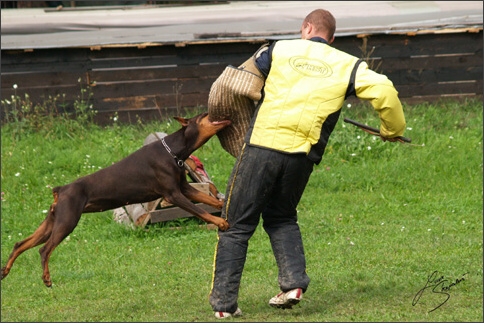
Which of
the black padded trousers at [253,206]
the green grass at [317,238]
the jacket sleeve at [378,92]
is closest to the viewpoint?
the jacket sleeve at [378,92]

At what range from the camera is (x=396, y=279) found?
6816 mm

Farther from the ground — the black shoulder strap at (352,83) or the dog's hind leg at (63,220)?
the black shoulder strap at (352,83)

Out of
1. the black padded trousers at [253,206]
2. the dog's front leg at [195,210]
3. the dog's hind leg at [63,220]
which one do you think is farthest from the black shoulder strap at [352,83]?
the dog's hind leg at [63,220]

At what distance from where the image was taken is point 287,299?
579 cm

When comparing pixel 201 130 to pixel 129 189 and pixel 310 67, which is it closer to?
pixel 129 189

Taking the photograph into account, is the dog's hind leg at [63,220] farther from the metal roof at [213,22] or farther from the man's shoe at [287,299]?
the metal roof at [213,22]

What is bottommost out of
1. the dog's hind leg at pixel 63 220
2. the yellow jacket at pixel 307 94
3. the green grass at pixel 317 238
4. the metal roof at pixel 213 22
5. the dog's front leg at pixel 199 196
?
the green grass at pixel 317 238

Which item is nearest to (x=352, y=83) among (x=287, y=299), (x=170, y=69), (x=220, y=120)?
(x=220, y=120)

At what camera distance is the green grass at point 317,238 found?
6258 mm

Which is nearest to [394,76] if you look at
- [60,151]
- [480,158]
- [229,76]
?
[480,158]

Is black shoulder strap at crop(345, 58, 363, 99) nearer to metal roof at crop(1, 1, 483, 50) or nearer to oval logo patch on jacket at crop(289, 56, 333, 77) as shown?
oval logo patch on jacket at crop(289, 56, 333, 77)

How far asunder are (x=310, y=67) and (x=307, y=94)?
18cm

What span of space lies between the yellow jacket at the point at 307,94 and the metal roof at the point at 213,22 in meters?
7.15

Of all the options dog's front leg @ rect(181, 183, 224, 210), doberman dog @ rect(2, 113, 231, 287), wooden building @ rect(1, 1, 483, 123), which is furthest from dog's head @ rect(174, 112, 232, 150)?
wooden building @ rect(1, 1, 483, 123)
